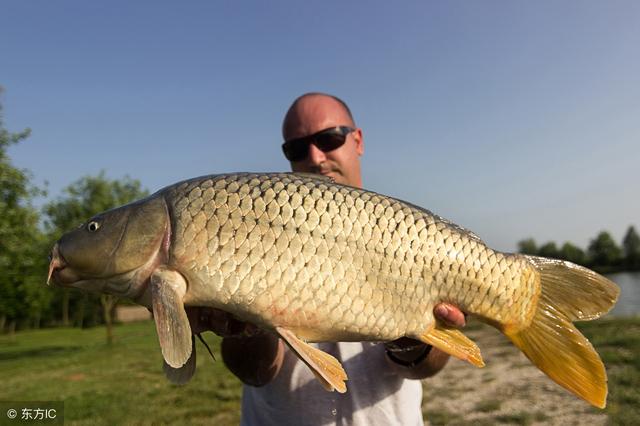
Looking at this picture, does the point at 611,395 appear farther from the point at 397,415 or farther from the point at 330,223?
the point at 330,223

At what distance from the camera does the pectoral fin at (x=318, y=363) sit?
136cm

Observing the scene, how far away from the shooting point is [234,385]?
6.80 meters

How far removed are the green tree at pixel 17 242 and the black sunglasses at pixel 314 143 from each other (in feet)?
39.6

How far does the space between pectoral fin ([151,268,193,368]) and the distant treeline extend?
188 feet

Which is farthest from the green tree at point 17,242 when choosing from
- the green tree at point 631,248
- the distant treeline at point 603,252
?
the green tree at point 631,248

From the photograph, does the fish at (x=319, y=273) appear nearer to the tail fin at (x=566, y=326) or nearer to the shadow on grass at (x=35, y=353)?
the tail fin at (x=566, y=326)

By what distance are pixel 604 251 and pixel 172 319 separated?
67313mm

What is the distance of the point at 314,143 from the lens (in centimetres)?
255

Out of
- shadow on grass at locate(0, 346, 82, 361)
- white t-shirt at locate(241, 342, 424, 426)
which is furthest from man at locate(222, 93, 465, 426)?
shadow on grass at locate(0, 346, 82, 361)

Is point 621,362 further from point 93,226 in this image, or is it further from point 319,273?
point 93,226

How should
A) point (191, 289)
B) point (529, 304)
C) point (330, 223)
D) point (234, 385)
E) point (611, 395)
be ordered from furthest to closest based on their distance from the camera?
point (234, 385)
point (611, 395)
point (529, 304)
point (330, 223)
point (191, 289)

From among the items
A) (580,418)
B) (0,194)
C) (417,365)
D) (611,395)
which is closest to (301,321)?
(417,365)

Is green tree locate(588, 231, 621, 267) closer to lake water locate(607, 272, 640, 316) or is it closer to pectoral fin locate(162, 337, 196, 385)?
lake water locate(607, 272, 640, 316)

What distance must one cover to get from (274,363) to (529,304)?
1.02 m
